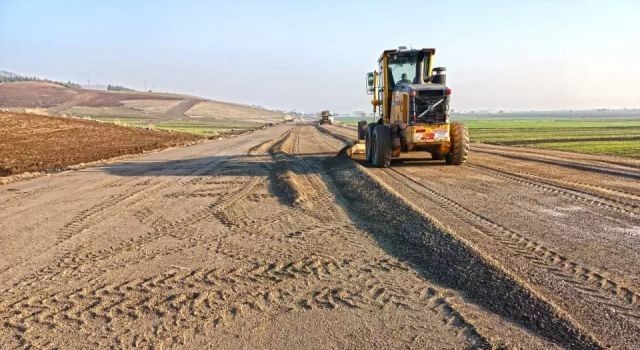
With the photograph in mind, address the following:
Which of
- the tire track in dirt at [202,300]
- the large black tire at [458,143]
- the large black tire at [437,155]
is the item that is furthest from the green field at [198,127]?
the tire track in dirt at [202,300]

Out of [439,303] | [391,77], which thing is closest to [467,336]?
[439,303]

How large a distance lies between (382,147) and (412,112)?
1.31 m

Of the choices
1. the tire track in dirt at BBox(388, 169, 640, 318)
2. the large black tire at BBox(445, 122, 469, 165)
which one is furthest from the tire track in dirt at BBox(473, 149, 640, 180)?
the tire track in dirt at BBox(388, 169, 640, 318)

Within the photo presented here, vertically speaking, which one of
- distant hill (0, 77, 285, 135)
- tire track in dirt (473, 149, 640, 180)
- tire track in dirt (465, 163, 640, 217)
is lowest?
tire track in dirt (465, 163, 640, 217)

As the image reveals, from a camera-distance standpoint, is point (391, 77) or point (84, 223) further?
point (391, 77)

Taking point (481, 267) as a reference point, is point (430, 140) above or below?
above

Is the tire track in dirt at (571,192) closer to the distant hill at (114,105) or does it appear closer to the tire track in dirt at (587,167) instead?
the tire track in dirt at (587,167)

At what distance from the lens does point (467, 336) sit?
3410 mm

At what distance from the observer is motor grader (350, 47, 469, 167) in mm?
12594

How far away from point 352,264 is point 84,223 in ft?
15.5

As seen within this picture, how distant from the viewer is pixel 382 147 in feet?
42.7

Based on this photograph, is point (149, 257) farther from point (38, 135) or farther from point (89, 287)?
point (38, 135)

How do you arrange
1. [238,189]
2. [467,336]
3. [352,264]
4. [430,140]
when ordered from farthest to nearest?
[430,140] < [238,189] < [352,264] < [467,336]

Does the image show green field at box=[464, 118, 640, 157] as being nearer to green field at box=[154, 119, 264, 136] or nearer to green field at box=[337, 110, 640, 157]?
green field at box=[337, 110, 640, 157]
